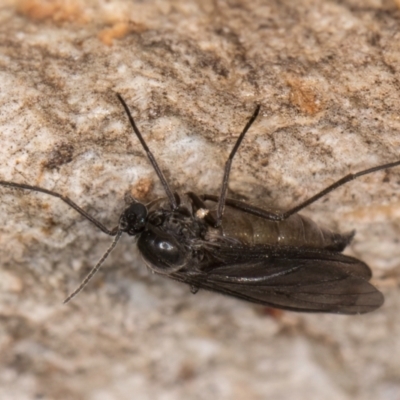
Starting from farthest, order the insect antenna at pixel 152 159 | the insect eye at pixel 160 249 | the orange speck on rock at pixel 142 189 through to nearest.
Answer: the orange speck on rock at pixel 142 189
the insect eye at pixel 160 249
the insect antenna at pixel 152 159

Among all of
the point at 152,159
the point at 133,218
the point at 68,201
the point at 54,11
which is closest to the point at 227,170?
the point at 152,159

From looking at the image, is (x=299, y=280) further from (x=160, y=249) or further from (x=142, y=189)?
(x=142, y=189)

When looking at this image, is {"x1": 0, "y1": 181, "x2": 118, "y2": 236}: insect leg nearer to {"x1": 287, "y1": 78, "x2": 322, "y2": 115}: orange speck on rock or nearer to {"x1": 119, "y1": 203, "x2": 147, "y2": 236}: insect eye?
{"x1": 119, "y1": 203, "x2": 147, "y2": 236}: insect eye

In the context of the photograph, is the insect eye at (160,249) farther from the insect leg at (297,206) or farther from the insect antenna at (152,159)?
the insect leg at (297,206)

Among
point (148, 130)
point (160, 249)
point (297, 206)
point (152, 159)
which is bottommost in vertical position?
point (160, 249)

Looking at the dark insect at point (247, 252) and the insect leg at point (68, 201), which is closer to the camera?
the insect leg at point (68, 201)

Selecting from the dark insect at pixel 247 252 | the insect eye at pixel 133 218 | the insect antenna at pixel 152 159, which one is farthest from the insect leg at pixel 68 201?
the insect antenna at pixel 152 159

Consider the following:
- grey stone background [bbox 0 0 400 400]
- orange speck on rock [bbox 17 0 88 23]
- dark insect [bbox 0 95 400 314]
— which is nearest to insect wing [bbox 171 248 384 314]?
dark insect [bbox 0 95 400 314]

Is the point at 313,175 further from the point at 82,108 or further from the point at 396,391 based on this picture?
the point at 396,391
